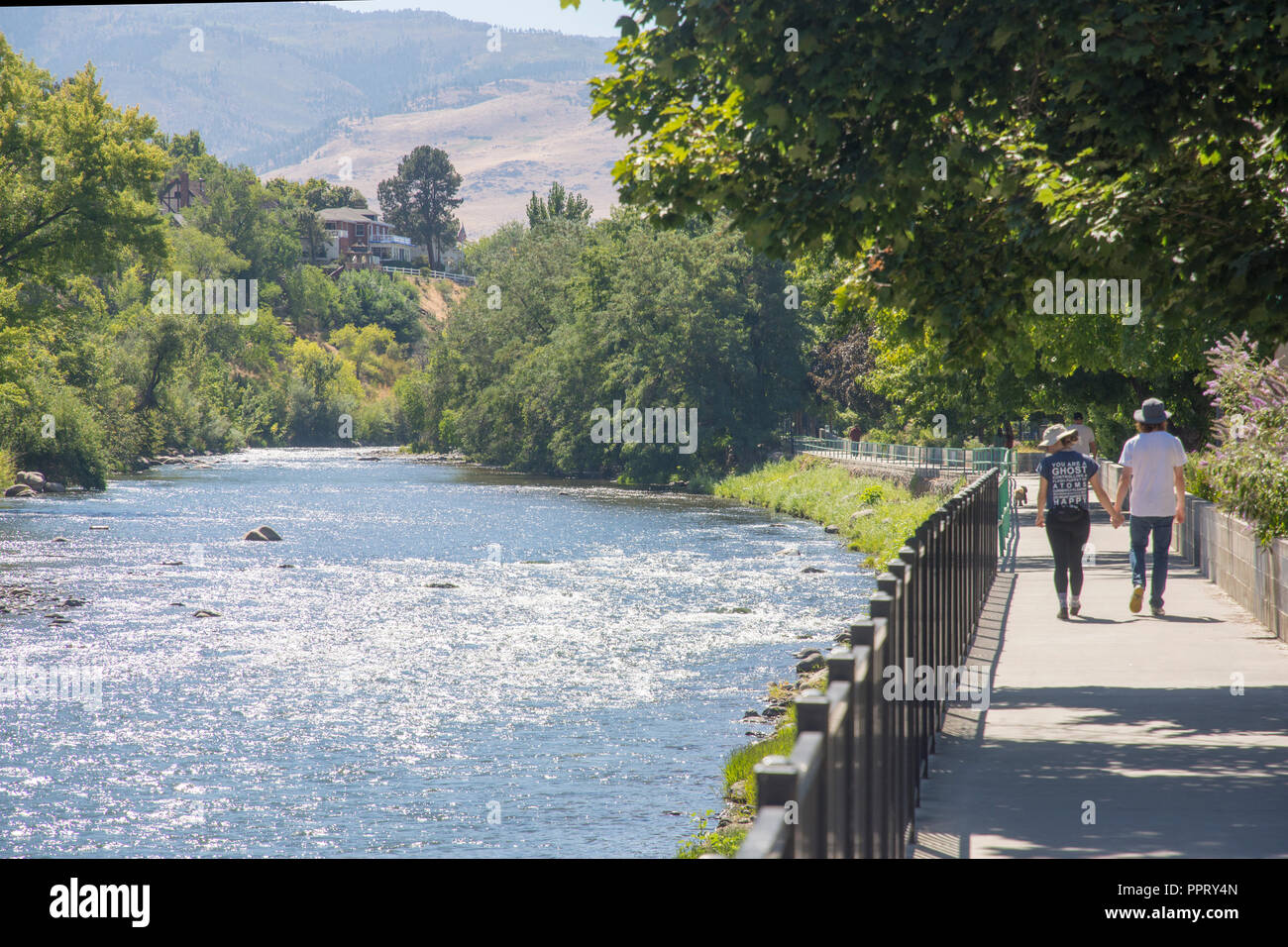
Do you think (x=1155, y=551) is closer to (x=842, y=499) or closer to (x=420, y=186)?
(x=842, y=499)

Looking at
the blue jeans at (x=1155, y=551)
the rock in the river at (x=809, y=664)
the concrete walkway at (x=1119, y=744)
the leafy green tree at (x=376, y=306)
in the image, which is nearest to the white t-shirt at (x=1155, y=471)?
the blue jeans at (x=1155, y=551)

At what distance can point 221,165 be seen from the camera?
146375 millimetres

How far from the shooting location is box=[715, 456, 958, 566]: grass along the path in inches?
1485

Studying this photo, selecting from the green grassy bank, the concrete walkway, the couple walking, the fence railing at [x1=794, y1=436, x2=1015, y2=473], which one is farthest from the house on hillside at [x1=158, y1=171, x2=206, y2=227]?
the concrete walkway

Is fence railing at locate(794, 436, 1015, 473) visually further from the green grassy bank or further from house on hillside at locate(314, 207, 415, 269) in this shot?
house on hillside at locate(314, 207, 415, 269)

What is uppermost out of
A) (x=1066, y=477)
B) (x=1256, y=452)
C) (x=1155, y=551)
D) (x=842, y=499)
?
(x=1256, y=452)

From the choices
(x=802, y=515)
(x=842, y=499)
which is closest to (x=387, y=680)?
(x=842, y=499)

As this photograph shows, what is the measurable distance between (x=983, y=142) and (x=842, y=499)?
37.1 metres

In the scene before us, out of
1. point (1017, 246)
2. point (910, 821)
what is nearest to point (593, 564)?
point (1017, 246)

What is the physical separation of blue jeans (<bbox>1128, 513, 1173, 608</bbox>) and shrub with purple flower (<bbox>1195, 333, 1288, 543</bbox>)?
790 millimetres

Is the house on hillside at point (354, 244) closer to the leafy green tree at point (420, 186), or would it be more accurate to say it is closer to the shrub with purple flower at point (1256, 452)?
the leafy green tree at point (420, 186)

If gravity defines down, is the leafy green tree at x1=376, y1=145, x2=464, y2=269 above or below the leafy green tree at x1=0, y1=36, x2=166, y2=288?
above

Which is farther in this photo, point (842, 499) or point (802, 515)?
point (802, 515)

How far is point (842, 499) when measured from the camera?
48594 mm
